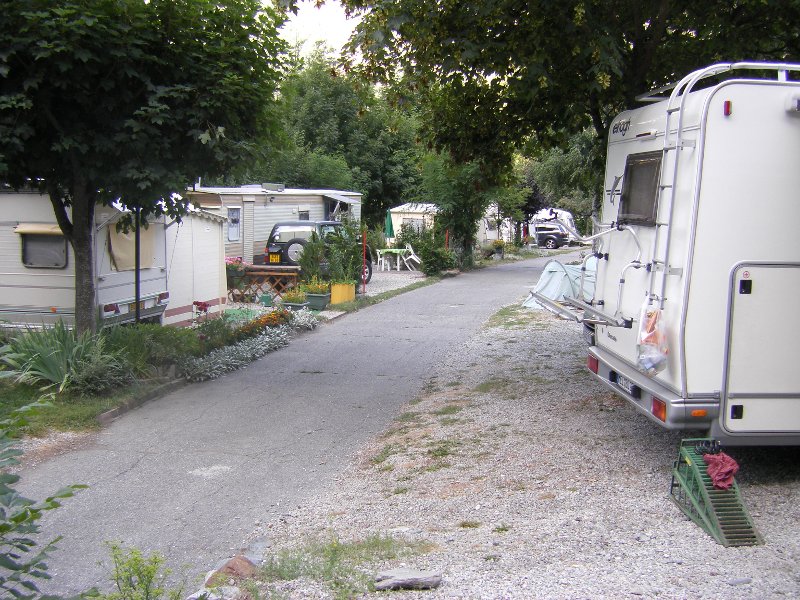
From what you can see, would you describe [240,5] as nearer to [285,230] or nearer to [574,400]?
[574,400]

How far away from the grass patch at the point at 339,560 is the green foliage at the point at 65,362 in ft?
16.3

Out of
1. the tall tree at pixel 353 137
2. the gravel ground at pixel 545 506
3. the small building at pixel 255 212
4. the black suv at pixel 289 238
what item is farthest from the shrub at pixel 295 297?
the tall tree at pixel 353 137

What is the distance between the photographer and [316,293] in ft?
57.9

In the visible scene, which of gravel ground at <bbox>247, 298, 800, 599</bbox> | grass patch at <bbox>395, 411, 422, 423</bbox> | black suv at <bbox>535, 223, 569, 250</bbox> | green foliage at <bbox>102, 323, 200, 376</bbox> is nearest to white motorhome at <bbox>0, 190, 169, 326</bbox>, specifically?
green foliage at <bbox>102, 323, 200, 376</bbox>

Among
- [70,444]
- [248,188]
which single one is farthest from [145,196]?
[248,188]

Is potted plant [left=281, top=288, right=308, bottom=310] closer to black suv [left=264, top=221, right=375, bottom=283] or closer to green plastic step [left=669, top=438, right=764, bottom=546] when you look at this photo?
black suv [left=264, top=221, right=375, bottom=283]

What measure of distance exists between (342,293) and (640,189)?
478 inches

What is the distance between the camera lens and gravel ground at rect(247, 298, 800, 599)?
4344mm

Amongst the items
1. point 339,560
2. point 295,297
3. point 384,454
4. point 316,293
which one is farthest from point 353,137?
point 339,560

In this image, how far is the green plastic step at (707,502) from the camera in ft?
15.9

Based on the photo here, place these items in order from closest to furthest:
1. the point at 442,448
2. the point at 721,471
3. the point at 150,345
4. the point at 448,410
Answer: the point at 721,471 < the point at 442,448 < the point at 448,410 < the point at 150,345

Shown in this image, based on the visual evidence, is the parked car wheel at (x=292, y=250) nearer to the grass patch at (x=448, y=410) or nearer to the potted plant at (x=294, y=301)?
the potted plant at (x=294, y=301)

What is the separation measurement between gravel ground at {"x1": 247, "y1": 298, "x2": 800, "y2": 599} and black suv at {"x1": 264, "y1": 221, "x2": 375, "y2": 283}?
39.5ft

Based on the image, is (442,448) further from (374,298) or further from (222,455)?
(374,298)
